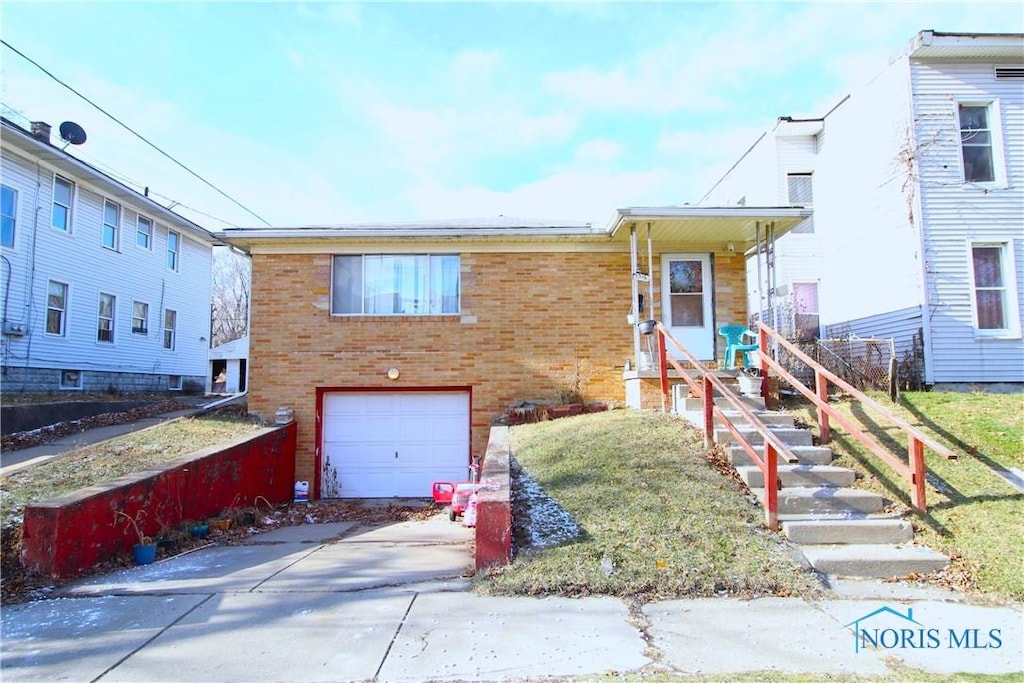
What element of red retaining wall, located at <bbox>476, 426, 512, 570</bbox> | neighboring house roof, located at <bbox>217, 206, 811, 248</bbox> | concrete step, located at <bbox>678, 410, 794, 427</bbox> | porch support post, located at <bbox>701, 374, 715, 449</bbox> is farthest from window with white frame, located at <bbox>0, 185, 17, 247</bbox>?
porch support post, located at <bbox>701, 374, 715, 449</bbox>

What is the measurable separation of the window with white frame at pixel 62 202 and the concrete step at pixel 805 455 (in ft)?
55.2

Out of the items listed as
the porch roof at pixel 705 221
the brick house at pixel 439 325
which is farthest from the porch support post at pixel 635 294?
the brick house at pixel 439 325

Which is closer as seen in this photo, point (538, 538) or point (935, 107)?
point (538, 538)

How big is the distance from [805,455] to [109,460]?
8.62 meters

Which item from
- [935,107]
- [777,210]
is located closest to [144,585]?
[777,210]

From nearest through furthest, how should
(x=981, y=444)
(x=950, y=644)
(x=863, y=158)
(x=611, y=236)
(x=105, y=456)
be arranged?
(x=950, y=644), (x=981, y=444), (x=105, y=456), (x=611, y=236), (x=863, y=158)

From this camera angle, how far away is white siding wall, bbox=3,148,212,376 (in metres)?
14.3

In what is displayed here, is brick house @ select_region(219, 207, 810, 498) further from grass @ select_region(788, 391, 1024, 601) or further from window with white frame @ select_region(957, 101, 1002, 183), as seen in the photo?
window with white frame @ select_region(957, 101, 1002, 183)

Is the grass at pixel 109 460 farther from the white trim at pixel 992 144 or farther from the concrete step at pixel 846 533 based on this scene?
the white trim at pixel 992 144

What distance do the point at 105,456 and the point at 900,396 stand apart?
1169 cm

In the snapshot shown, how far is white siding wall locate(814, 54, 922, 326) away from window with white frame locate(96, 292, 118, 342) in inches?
776

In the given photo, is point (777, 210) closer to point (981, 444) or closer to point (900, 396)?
point (900, 396)

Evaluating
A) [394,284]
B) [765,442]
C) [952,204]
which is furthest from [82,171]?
[952,204]

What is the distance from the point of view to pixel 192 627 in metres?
4.33
